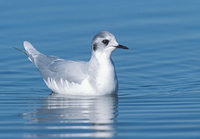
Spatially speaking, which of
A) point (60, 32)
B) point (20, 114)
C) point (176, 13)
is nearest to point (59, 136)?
point (20, 114)

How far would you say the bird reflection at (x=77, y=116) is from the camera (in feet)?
36.5

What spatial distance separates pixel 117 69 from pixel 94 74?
2.04 meters

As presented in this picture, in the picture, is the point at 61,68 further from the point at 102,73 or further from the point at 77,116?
the point at 77,116

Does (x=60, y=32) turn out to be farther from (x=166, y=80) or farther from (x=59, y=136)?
(x=59, y=136)

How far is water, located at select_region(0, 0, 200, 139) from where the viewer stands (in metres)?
11.5

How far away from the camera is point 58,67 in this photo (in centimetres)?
1491

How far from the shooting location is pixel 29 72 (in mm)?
16125

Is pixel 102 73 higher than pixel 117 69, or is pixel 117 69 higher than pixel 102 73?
pixel 117 69

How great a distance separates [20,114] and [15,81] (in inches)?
112

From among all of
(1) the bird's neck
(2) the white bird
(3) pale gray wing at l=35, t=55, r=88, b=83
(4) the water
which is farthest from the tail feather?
(1) the bird's neck

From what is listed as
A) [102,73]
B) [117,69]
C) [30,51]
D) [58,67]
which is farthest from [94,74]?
[30,51]

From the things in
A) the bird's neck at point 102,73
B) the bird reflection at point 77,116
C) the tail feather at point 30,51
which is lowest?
the bird reflection at point 77,116

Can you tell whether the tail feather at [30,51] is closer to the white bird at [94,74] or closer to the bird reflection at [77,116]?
the white bird at [94,74]

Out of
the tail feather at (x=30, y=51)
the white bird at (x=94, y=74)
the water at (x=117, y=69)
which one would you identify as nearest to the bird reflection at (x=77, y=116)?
the water at (x=117, y=69)
